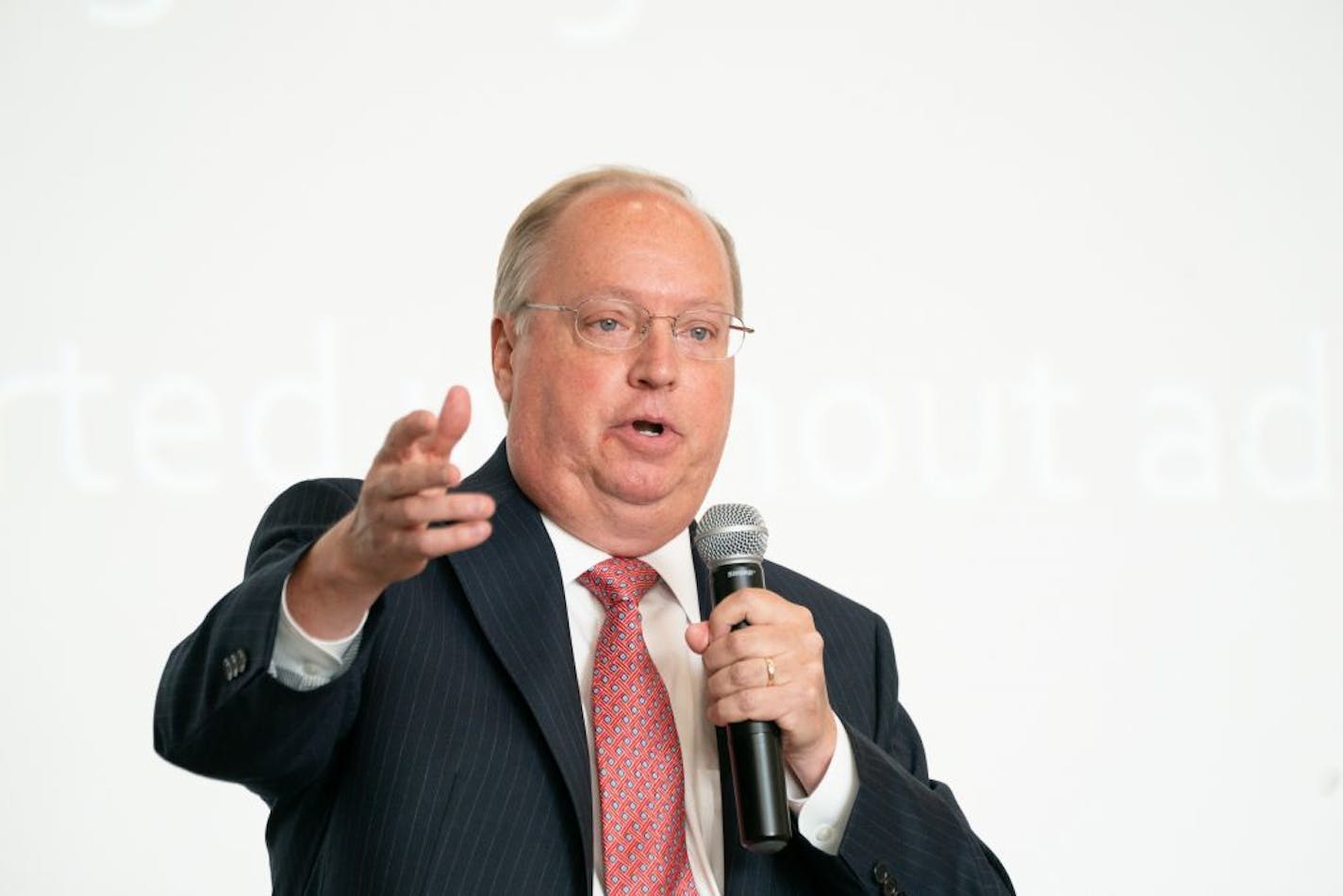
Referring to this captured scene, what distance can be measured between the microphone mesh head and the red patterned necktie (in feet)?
0.72

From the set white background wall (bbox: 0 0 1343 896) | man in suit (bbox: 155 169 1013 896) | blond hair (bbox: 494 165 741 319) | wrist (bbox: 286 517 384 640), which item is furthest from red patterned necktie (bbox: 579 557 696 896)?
white background wall (bbox: 0 0 1343 896)

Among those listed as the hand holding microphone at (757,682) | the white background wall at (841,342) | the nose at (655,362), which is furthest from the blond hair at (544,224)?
the white background wall at (841,342)

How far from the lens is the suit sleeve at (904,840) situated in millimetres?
1799

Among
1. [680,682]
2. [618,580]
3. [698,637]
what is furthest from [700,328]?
[698,637]

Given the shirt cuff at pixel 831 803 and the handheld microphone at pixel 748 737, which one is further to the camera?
the shirt cuff at pixel 831 803

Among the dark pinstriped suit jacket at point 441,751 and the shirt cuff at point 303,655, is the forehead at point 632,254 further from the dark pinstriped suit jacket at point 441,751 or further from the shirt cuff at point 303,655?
the shirt cuff at point 303,655

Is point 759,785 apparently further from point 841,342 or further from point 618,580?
point 841,342

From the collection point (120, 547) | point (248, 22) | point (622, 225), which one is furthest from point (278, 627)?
point (248, 22)

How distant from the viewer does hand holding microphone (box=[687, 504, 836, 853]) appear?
1.59 m

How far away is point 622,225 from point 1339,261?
301cm

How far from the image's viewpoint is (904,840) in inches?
72.2

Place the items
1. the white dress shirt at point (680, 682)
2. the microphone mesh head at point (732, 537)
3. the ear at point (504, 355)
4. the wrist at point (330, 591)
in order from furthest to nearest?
the ear at point (504, 355) < the microphone mesh head at point (732, 537) < the white dress shirt at point (680, 682) < the wrist at point (330, 591)

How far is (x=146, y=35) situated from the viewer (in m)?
3.62

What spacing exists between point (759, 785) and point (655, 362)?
29.1 inches
